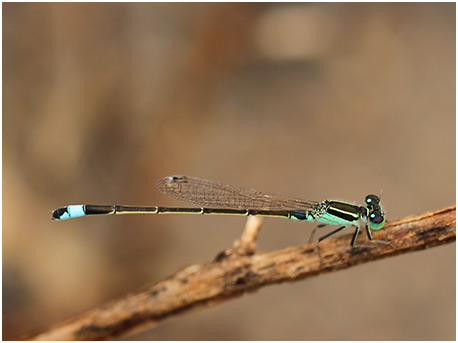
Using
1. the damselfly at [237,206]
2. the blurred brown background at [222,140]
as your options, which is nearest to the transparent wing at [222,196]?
the damselfly at [237,206]

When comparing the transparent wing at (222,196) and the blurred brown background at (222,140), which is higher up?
the blurred brown background at (222,140)

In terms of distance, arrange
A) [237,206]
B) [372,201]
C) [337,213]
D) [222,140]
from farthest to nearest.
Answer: [222,140]
[237,206]
[337,213]
[372,201]

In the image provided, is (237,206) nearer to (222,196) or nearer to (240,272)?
(222,196)

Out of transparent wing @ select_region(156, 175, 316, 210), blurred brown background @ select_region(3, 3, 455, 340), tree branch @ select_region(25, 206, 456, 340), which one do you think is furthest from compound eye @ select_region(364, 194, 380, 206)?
blurred brown background @ select_region(3, 3, 455, 340)

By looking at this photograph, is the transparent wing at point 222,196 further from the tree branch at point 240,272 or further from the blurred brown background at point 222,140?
the blurred brown background at point 222,140

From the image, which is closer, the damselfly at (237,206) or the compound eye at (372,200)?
the compound eye at (372,200)

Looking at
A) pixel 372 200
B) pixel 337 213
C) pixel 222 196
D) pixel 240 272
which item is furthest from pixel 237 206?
pixel 372 200

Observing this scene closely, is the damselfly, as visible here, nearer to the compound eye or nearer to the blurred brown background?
the compound eye
